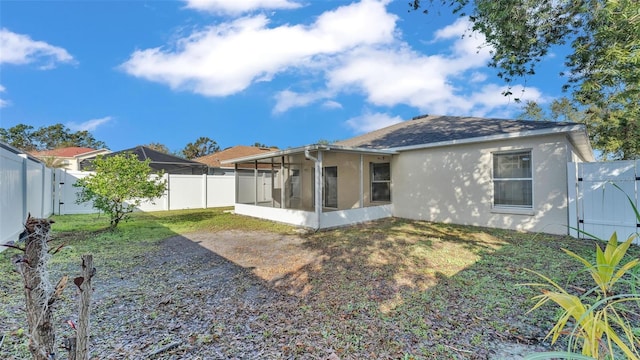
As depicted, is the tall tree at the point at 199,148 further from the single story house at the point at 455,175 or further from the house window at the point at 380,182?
the house window at the point at 380,182

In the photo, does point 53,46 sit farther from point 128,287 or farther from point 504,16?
point 504,16

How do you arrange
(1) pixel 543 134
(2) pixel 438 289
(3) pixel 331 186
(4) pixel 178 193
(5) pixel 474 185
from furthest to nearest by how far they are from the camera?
1. (4) pixel 178 193
2. (3) pixel 331 186
3. (5) pixel 474 185
4. (1) pixel 543 134
5. (2) pixel 438 289

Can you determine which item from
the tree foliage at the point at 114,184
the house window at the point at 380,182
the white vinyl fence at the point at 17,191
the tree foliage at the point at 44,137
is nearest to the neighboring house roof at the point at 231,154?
the white vinyl fence at the point at 17,191

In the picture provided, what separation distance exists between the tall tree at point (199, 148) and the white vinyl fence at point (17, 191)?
35578 mm

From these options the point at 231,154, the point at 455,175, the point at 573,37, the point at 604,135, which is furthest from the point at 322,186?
the point at 231,154

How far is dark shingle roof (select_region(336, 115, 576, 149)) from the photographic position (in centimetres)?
809

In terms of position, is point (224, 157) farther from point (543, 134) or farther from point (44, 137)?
point (44, 137)

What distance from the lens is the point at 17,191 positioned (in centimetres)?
636

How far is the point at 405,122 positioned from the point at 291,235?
9.70m

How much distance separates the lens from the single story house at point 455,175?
23.3 feet

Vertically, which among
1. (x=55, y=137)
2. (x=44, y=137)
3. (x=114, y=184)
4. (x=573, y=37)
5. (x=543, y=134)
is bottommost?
(x=114, y=184)

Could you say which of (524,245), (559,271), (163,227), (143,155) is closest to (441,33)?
(524,245)

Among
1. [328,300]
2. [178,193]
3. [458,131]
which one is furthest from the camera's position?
[178,193]

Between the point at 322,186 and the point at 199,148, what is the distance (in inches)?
1495
